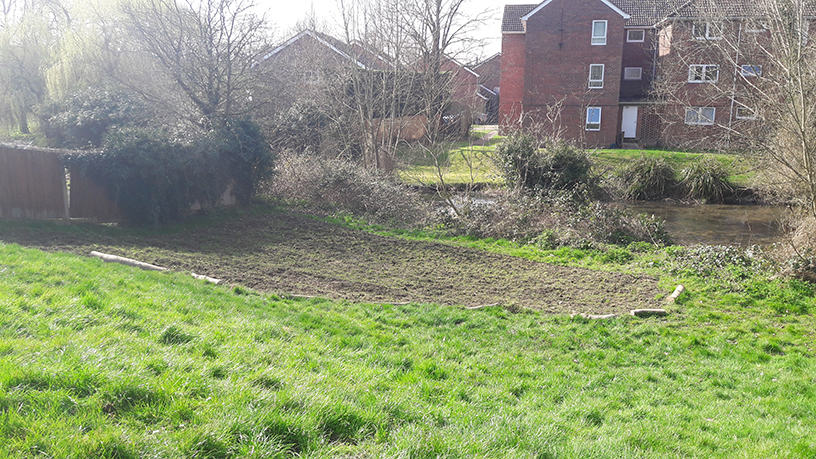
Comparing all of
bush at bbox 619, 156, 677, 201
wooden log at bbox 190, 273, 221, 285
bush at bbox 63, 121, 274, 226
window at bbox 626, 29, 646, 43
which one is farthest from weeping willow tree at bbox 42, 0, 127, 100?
window at bbox 626, 29, 646, 43

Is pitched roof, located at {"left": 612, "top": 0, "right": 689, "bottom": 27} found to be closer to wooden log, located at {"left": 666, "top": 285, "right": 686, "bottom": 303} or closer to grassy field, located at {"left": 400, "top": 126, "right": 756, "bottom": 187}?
grassy field, located at {"left": 400, "top": 126, "right": 756, "bottom": 187}

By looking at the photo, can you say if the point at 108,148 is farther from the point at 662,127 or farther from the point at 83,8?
the point at 662,127

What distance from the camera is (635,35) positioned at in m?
39.0

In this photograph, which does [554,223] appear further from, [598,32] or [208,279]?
[598,32]

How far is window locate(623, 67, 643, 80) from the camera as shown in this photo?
39938mm

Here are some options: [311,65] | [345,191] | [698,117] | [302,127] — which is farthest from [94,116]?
[698,117]

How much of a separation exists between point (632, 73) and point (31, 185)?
130ft

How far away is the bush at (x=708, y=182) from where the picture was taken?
25.5 metres

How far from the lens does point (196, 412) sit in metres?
3.40

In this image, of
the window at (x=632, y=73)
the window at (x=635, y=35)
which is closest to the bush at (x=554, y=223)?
the window at (x=635, y=35)

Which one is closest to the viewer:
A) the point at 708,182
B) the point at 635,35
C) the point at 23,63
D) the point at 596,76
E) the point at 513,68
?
the point at 708,182

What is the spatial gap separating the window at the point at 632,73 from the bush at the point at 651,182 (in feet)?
53.1

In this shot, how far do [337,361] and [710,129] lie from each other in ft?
120

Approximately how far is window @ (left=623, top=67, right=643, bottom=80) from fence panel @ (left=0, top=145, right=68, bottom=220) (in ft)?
127
